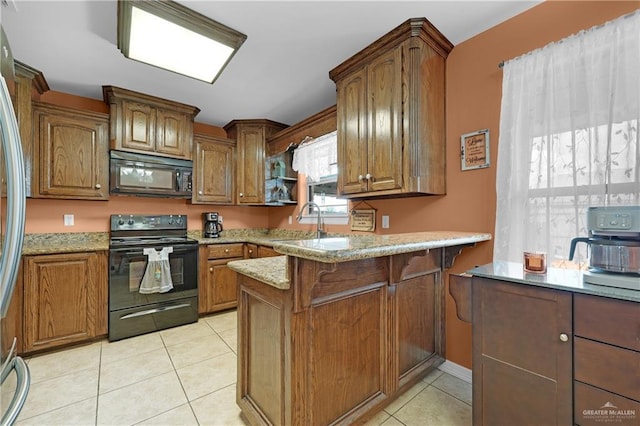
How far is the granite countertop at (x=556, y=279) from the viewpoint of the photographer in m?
1.05

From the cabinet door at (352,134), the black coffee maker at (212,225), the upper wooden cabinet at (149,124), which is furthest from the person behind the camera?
the black coffee maker at (212,225)

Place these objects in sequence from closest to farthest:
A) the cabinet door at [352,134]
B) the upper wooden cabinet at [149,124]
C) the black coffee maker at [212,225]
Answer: the cabinet door at [352,134] → the upper wooden cabinet at [149,124] → the black coffee maker at [212,225]

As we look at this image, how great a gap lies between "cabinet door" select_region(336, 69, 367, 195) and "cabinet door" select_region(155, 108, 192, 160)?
194cm

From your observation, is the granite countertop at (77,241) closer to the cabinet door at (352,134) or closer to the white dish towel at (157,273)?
the white dish towel at (157,273)

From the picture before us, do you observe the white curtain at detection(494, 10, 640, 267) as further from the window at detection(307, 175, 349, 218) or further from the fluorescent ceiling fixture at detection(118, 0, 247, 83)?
the fluorescent ceiling fixture at detection(118, 0, 247, 83)

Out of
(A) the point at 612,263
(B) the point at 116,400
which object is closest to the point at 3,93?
(B) the point at 116,400

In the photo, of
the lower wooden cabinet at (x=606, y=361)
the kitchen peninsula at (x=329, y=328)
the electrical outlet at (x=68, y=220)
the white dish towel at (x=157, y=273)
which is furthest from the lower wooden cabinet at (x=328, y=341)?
the electrical outlet at (x=68, y=220)

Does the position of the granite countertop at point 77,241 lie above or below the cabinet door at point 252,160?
below

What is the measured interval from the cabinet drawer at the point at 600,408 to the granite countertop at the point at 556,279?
388 mm

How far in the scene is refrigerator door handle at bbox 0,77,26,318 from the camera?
765mm

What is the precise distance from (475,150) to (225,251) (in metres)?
2.81

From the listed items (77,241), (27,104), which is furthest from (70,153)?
(77,241)

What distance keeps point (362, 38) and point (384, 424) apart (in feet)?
8.34

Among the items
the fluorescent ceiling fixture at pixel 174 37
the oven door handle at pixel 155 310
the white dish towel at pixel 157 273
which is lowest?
the oven door handle at pixel 155 310
